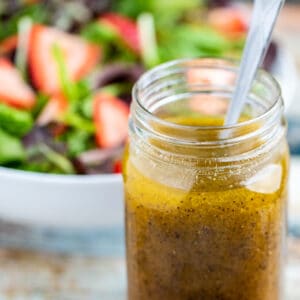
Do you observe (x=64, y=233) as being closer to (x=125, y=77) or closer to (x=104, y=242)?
(x=104, y=242)

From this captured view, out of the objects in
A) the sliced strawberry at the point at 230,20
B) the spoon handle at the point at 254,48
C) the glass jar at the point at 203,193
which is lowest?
the sliced strawberry at the point at 230,20

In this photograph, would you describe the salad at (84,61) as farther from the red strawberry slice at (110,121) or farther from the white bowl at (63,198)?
the white bowl at (63,198)

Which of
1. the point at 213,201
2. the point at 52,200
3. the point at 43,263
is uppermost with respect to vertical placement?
the point at 213,201

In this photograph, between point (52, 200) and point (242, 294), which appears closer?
point (242, 294)

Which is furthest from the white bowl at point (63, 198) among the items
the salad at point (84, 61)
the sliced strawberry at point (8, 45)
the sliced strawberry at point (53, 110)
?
the sliced strawberry at point (8, 45)

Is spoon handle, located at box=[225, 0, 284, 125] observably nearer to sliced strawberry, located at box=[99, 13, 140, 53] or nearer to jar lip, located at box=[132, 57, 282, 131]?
jar lip, located at box=[132, 57, 282, 131]

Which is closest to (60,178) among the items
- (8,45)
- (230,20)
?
(8,45)

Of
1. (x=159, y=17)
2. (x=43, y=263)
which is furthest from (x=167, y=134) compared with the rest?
(x=159, y=17)

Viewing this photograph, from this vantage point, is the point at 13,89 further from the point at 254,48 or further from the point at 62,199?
the point at 254,48
